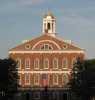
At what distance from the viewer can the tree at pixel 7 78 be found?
82.9 meters

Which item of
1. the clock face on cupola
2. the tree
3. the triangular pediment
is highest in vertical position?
the clock face on cupola

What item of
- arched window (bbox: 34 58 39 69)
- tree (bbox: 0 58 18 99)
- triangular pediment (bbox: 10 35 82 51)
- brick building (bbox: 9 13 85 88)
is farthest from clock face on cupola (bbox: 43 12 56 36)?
tree (bbox: 0 58 18 99)

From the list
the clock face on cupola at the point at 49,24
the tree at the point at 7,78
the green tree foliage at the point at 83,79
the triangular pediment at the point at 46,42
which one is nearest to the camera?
the tree at the point at 7,78

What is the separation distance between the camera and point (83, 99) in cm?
9044

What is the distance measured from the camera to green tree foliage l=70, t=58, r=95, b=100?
89.4 m

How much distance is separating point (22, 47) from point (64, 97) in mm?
10675

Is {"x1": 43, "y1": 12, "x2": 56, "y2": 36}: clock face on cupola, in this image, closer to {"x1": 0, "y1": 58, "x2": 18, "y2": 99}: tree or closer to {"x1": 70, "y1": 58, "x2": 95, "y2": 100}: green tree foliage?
{"x1": 70, "y1": 58, "x2": 95, "y2": 100}: green tree foliage

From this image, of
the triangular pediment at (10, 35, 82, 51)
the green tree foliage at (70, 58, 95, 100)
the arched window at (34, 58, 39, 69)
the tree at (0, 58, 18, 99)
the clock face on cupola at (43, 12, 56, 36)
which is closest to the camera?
the tree at (0, 58, 18, 99)

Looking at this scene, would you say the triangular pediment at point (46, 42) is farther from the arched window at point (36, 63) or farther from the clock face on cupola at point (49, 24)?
the clock face on cupola at point (49, 24)


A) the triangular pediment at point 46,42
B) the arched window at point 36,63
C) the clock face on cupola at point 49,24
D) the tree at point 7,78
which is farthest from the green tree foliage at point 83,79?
the clock face on cupola at point 49,24

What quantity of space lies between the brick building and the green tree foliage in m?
6.92

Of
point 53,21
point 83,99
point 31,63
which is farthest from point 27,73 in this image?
point 83,99

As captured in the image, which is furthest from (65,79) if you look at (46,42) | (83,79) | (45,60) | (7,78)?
(7,78)

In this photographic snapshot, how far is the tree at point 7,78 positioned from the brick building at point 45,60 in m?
13.8
